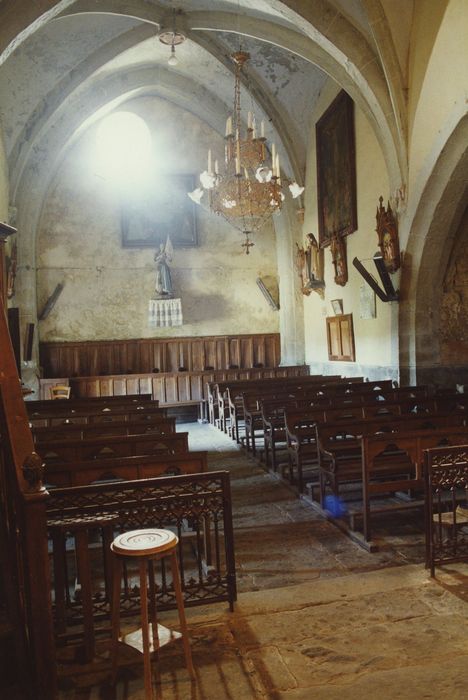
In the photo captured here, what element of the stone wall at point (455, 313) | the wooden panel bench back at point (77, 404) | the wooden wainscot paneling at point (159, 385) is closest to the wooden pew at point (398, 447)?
the wooden panel bench back at point (77, 404)

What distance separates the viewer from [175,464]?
451cm

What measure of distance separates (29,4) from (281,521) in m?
9.53

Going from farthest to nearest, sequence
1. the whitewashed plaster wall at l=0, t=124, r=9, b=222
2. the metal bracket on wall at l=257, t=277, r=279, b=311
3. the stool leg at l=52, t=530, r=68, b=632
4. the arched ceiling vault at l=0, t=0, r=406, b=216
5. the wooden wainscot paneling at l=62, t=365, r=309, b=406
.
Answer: the metal bracket on wall at l=257, t=277, r=279, b=311, the wooden wainscot paneling at l=62, t=365, r=309, b=406, the whitewashed plaster wall at l=0, t=124, r=9, b=222, the arched ceiling vault at l=0, t=0, r=406, b=216, the stool leg at l=52, t=530, r=68, b=632

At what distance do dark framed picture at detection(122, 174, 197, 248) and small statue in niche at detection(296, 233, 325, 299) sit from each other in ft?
11.4

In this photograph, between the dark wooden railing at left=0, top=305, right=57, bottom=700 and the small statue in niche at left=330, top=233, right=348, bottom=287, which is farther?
the small statue in niche at left=330, top=233, right=348, bottom=287

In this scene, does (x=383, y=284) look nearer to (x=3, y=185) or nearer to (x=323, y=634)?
(x=323, y=634)

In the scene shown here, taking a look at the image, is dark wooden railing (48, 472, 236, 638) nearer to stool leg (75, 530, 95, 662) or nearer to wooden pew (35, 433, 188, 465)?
stool leg (75, 530, 95, 662)

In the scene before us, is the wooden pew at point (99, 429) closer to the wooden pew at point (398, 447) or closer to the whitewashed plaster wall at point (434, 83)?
the wooden pew at point (398, 447)

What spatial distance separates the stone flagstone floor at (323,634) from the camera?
2.71m

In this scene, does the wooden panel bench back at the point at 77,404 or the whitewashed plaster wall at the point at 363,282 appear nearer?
the wooden panel bench back at the point at 77,404

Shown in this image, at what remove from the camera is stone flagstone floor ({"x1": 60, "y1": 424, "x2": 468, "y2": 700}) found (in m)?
2.71

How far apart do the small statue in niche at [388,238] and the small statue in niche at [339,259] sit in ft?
7.24

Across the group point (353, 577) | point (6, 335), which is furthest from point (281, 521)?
point (6, 335)

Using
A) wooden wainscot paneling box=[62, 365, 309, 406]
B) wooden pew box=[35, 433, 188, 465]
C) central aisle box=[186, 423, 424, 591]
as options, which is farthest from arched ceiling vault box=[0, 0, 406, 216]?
wooden pew box=[35, 433, 188, 465]
